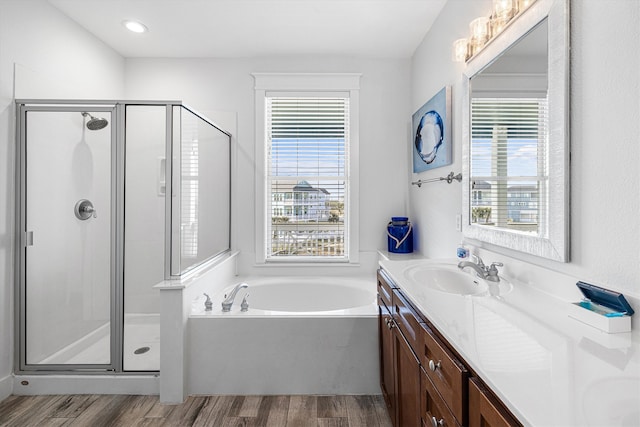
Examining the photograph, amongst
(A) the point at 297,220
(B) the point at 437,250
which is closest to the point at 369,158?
(A) the point at 297,220

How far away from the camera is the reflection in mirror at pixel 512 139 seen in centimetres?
124

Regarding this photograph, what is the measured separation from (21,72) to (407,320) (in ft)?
8.80

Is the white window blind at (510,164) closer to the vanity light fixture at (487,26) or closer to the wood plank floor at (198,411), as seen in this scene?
the vanity light fixture at (487,26)

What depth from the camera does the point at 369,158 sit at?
10.0 feet

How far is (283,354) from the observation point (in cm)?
204

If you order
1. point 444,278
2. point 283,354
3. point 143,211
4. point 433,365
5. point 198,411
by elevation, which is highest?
point 143,211

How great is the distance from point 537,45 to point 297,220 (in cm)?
225

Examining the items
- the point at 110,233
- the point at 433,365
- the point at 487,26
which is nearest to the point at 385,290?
the point at 433,365

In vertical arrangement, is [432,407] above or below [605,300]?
below

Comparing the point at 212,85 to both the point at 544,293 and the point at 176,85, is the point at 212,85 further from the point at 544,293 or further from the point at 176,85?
the point at 544,293

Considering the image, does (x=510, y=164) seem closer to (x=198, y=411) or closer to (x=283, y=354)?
(x=283, y=354)

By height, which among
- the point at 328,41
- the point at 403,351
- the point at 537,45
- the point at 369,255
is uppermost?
the point at 328,41

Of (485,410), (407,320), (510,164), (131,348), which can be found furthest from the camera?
(131,348)

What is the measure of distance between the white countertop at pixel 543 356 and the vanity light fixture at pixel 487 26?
46.3 inches
